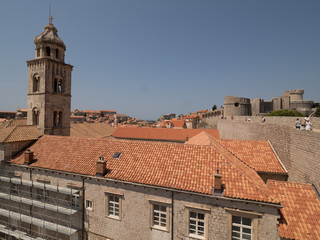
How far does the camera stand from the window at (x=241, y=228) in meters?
9.09

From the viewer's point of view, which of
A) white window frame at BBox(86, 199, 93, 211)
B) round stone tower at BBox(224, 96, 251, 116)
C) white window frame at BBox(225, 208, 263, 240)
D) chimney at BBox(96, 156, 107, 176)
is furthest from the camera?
round stone tower at BBox(224, 96, 251, 116)

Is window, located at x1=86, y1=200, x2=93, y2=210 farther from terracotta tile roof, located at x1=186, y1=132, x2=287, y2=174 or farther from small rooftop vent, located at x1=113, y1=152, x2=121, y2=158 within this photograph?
terracotta tile roof, located at x1=186, y1=132, x2=287, y2=174

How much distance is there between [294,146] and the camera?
13203mm

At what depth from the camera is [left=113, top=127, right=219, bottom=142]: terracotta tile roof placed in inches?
1550

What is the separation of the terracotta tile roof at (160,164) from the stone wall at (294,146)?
9.48ft

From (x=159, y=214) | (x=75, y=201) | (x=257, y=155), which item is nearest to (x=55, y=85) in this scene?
(x=75, y=201)

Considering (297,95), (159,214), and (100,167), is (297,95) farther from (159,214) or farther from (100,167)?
(100,167)

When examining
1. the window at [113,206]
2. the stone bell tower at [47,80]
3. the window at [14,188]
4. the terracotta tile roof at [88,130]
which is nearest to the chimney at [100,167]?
the window at [113,206]

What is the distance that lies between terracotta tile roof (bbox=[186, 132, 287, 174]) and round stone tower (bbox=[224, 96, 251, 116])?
23.9 metres

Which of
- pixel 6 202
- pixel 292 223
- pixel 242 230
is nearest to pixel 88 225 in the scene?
pixel 6 202

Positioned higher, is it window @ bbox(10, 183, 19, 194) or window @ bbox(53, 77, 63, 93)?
window @ bbox(53, 77, 63, 93)

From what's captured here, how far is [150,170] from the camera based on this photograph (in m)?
11.6

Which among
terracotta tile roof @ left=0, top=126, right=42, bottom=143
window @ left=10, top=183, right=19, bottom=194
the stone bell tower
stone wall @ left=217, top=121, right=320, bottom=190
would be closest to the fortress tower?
stone wall @ left=217, top=121, right=320, bottom=190

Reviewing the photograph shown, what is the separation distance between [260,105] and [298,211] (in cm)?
4051
